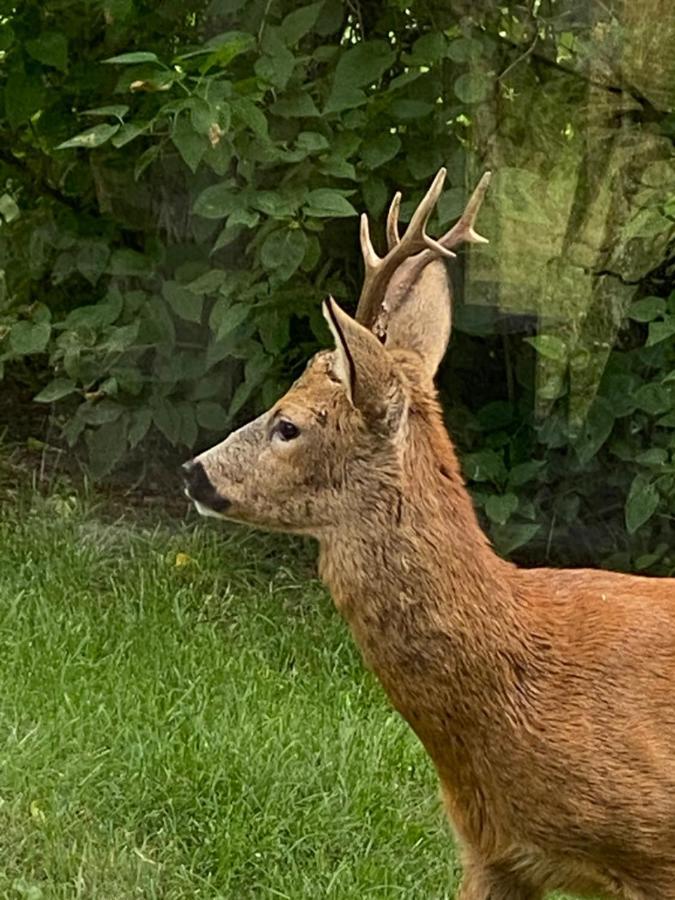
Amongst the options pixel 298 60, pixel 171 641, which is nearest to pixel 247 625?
pixel 171 641

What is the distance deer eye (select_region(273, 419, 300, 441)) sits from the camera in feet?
13.5

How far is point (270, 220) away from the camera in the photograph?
6156 millimetres

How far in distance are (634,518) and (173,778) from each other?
191cm

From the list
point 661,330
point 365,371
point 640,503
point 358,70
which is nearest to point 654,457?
point 640,503

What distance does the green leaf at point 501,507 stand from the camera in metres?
6.20

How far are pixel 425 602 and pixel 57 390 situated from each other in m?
2.94

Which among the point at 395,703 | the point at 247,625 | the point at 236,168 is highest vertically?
the point at 236,168

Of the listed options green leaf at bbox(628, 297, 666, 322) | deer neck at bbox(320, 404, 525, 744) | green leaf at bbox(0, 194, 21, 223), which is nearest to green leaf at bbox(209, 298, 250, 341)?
green leaf at bbox(0, 194, 21, 223)

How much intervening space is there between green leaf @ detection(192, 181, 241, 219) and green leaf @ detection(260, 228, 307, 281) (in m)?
0.16

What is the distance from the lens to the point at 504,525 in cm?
639

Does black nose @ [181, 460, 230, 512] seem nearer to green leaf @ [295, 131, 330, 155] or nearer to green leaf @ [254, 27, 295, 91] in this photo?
green leaf @ [295, 131, 330, 155]

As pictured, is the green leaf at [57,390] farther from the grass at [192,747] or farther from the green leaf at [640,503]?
the green leaf at [640,503]

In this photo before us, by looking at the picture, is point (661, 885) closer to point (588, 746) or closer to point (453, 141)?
point (588, 746)

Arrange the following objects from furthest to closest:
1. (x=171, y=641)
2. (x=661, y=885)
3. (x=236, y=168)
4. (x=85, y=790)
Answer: (x=236, y=168), (x=171, y=641), (x=85, y=790), (x=661, y=885)
